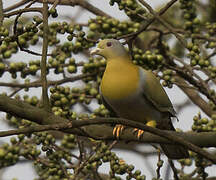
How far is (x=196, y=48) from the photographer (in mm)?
4855

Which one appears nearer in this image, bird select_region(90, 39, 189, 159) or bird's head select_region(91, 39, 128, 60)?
bird select_region(90, 39, 189, 159)

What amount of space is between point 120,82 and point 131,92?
0.14 meters

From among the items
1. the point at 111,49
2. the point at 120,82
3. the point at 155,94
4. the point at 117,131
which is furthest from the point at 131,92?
the point at 117,131

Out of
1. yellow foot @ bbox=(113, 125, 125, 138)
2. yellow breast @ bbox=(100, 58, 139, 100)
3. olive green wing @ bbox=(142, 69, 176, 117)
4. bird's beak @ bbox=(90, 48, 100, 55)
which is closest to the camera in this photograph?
yellow foot @ bbox=(113, 125, 125, 138)

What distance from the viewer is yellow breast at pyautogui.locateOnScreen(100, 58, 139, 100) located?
455 centimetres

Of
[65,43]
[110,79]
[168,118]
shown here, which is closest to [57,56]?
[65,43]

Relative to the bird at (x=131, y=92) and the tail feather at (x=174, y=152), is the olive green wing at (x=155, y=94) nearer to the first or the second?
the bird at (x=131, y=92)

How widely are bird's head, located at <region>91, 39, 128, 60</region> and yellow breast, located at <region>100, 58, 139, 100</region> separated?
23cm

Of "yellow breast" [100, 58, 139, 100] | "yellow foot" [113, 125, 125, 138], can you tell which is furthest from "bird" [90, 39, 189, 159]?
"yellow foot" [113, 125, 125, 138]

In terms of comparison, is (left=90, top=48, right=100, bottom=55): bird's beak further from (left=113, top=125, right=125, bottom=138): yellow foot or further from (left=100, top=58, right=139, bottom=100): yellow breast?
(left=113, top=125, right=125, bottom=138): yellow foot

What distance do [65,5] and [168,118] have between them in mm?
1894

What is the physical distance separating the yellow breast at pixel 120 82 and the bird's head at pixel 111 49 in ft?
0.75

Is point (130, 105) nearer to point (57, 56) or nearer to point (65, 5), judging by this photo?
point (57, 56)

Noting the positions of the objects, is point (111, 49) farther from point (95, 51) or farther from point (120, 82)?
point (120, 82)
